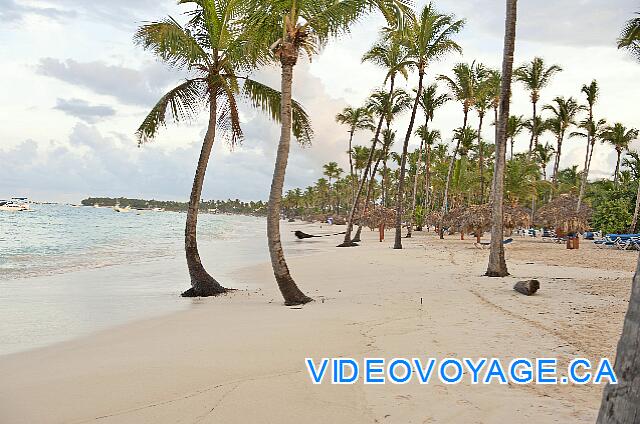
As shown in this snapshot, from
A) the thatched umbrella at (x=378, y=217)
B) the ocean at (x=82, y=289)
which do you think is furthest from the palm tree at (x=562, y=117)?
the ocean at (x=82, y=289)

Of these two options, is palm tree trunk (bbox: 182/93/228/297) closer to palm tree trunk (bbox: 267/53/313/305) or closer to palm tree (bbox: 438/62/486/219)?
palm tree trunk (bbox: 267/53/313/305)

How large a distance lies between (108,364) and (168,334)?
5.51ft

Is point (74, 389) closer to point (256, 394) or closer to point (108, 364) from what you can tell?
point (108, 364)

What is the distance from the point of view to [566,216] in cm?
3316

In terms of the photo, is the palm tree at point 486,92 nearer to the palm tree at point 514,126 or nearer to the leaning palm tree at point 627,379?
the palm tree at point 514,126

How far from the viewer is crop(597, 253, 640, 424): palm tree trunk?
7.55 feet

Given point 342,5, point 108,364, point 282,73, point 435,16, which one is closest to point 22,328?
point 108,364

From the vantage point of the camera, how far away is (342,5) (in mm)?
10703

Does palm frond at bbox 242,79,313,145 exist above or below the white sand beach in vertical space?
above

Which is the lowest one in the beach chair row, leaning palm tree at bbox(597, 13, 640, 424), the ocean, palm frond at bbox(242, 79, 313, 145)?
the ocean

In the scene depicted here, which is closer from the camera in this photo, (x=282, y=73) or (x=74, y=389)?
(x=74, y=389)

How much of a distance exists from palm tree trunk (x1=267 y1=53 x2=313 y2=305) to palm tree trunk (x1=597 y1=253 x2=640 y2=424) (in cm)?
755

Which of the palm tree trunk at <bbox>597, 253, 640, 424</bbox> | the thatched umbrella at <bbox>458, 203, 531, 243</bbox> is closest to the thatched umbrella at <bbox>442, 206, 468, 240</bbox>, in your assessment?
the thatched umbrella at <bbox>458, 203, 531, 243</bbox>

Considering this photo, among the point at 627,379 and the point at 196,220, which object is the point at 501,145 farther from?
the point at 627,379
